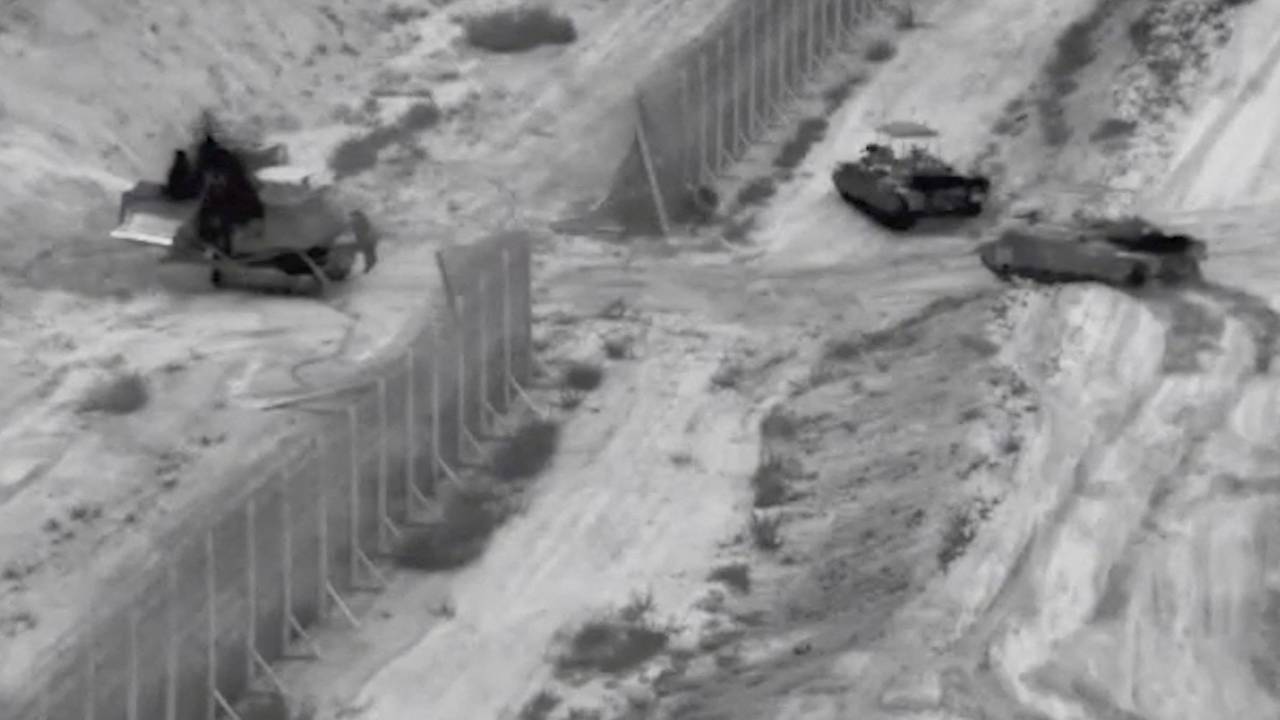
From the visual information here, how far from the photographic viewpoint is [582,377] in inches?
1715

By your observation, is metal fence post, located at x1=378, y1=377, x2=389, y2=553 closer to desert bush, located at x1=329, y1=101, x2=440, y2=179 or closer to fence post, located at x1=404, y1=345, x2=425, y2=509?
fence post, located at x1=404, y1=345, x2=425, y2=509

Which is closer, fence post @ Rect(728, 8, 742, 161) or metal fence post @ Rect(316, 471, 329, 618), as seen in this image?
metal fence post @ Rect(316, 471, 329, 618)

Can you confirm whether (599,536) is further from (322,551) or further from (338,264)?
(338,264)

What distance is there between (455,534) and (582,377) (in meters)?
6.36

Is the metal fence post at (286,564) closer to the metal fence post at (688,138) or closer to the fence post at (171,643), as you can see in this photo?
the fence post at (171,643)

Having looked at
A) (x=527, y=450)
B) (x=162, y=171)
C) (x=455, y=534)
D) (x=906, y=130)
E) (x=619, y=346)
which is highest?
(x=906, y=130)

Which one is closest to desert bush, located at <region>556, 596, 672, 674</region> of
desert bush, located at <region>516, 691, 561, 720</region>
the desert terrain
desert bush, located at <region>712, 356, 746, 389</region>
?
the desert terrain

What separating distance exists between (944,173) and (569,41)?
490 inches

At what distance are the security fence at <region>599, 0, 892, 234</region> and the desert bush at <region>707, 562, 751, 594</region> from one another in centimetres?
1500

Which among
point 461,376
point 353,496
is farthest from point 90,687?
point 461,376

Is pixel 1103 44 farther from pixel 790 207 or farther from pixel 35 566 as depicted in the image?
pixel 35 566

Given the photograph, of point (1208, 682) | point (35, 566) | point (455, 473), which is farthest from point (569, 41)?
point (1208, 682)

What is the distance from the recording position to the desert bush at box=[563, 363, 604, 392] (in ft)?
142

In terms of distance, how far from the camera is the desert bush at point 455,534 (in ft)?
122
